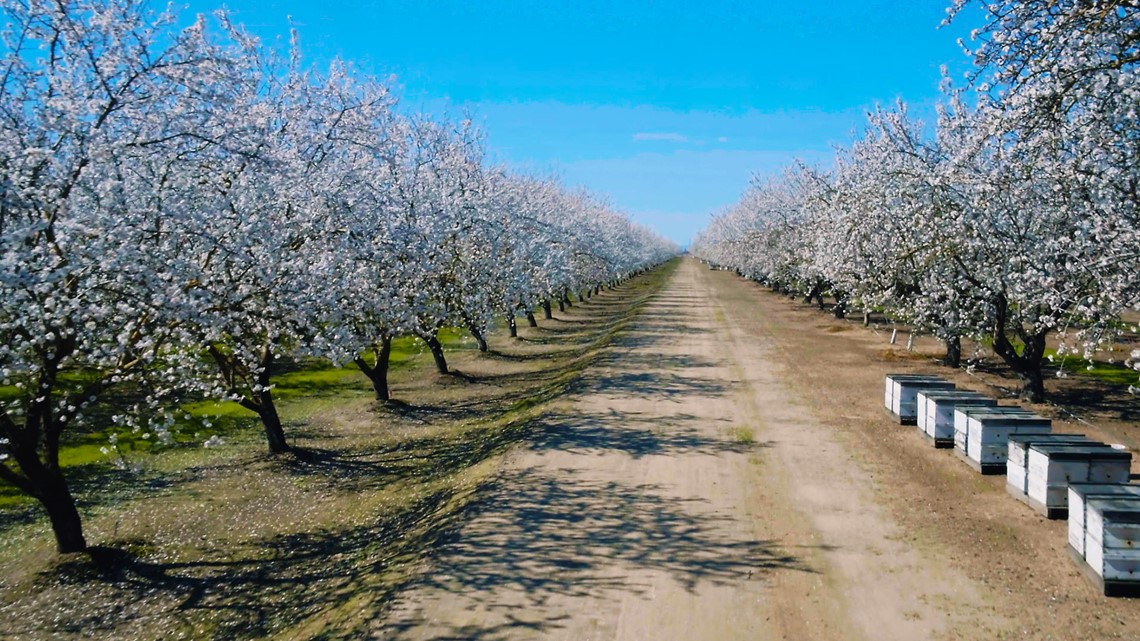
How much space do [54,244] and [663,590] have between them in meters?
10.1

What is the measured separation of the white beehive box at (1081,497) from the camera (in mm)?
10180

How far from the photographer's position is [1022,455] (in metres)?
12.8

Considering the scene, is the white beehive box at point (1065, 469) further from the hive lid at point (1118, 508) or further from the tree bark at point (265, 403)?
the tree bark at point (265, 403)

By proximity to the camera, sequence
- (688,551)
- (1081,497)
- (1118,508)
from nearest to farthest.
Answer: (1118,508) → (1081,497) → (688,551)

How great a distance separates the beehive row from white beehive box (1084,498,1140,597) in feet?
0.03

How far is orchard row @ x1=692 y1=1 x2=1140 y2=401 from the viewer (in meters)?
11.0

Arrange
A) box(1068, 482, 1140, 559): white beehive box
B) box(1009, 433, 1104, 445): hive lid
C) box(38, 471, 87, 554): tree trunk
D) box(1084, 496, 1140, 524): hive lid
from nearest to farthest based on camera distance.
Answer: box(1084, 496, 1140, 524): hive lid < box(1068, 482, 1140, 559): white beehive box < box(1009, 433, 1104, 445): hive lid < box(38, 471, 87, 554): tree trunk

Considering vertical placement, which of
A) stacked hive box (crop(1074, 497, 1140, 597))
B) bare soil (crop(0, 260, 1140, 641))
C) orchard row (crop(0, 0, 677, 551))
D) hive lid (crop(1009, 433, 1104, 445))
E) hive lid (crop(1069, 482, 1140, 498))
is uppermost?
orchard row (crop(0, 0, 677, 551))

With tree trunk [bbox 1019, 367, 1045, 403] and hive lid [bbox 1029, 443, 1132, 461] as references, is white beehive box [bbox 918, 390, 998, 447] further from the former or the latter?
tree trunk [bbox 1019, 367, 1045, 403]

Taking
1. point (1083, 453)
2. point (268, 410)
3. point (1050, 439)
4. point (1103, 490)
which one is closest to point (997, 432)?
point (1050, 439)

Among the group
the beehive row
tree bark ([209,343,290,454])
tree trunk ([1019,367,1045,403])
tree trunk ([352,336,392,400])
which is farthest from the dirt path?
tree trunk ([352,336,392,400])

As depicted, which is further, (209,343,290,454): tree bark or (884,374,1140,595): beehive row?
(209,343,290,454): tree bark

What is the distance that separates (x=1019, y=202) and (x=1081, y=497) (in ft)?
32.9

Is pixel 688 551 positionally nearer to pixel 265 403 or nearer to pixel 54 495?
pixel 54 495
